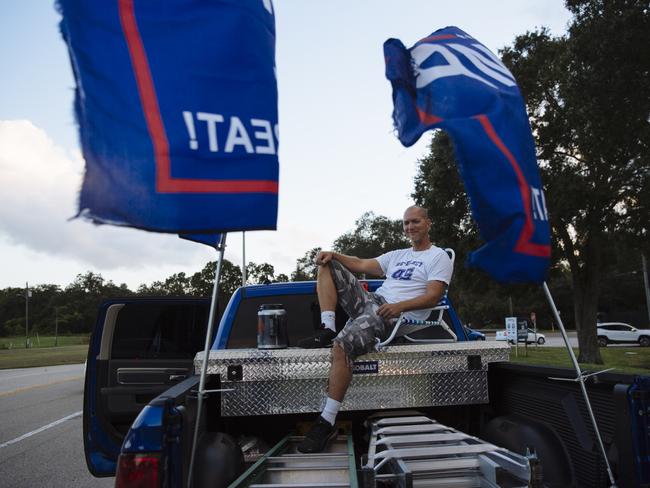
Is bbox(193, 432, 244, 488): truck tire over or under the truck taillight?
under

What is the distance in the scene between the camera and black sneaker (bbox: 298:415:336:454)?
10.9ft

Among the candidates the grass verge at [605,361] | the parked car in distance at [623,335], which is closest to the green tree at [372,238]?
the parked car in distance at [623,335]

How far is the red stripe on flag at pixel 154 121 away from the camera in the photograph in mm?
2451

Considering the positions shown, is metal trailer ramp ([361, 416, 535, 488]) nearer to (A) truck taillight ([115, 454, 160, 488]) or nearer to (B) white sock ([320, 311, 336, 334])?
(A) truck taillight ([115, 454, 160, 488])

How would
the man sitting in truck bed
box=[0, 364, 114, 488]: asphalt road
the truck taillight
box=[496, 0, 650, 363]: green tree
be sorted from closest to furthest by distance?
1. the truck taillight
2. the man sitting in truck bed
3. box=[0, 364, 114, 488]: asphalt road
4. box=[496, 0, 650, 363]: green tree

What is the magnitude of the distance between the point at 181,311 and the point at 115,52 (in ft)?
Answer: 10.3

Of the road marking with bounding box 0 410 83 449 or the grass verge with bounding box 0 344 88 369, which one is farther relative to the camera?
the grass verge with bounding box 0 344 88 369

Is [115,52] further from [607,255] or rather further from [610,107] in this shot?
[607,255]

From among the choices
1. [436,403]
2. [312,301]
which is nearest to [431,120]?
[436,403]

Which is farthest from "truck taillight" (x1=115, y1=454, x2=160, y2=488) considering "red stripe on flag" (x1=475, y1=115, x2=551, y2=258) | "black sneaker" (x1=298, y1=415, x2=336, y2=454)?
"red stripe on flag" (x1=475, y1=115, x2=551, y2=258)

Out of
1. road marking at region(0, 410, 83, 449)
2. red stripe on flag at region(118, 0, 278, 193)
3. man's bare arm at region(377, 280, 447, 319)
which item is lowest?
road marking at region(0, 410, 83, 449)

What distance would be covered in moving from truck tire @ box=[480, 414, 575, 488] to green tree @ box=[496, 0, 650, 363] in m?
13.4

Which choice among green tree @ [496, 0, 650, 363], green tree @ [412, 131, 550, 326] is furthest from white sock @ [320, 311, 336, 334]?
green tree @ [412, 131, 550, 326]

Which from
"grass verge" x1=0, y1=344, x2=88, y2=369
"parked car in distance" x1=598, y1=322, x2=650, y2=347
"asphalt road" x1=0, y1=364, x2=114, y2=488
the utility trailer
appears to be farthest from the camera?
"parked car in distance" x1=598, y1=322, x2=650, y2=347
